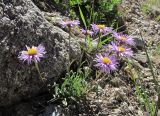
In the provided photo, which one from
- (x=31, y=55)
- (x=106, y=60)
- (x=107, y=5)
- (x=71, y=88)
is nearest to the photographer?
(x=31, y=55)

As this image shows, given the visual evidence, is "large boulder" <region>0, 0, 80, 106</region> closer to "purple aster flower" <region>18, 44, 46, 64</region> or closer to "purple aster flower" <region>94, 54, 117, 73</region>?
"purple aster flower" <region>18, 44, 46, 64</region>

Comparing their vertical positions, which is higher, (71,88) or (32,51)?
(32,51)

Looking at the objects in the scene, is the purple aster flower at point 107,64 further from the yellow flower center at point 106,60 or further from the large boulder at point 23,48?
the large boulder at point 23,48

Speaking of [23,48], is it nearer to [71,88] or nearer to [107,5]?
[71,88]

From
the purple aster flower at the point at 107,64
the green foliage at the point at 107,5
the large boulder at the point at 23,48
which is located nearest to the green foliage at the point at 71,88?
the large boulder at the point at 23,48

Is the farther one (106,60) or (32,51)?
(106,60)

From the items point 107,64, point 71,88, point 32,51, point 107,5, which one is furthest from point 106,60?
point 107,5

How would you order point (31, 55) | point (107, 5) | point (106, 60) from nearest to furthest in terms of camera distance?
point (31, 55)
point (106, 60)
point (107, 5)

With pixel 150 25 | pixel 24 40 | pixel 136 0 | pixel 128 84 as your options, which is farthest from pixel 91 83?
pixel 136 0

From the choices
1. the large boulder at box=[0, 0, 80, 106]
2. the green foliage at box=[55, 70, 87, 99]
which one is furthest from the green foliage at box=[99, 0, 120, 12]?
the green foliage at box=[55, 70, 87, 99]

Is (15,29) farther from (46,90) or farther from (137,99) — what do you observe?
(137,99)
